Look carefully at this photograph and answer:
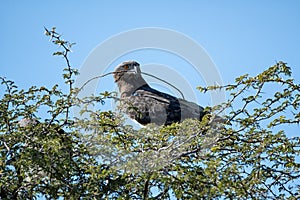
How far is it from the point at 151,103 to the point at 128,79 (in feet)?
4.14

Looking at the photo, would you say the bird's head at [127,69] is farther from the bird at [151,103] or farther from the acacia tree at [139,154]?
the acacia tree at [139,154]

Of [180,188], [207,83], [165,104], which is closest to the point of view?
[180,188]

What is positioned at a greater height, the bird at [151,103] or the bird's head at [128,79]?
the bird's head at [128,79]

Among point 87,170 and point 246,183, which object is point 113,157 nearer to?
point 87,170

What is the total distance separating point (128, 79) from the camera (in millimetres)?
8555

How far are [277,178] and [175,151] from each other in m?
0.84

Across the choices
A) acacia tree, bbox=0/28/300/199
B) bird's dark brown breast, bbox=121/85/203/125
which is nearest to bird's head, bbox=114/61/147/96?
bird's dark brown breast, bbox=121/85/203/125

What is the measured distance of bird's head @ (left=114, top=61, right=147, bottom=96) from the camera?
8391mm

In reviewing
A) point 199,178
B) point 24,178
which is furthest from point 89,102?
point 199,178

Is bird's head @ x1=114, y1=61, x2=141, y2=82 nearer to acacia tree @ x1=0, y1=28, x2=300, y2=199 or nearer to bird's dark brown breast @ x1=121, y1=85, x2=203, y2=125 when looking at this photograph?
bird's dark brown breast @ x1=121, y1=85, x2=203, y2=125

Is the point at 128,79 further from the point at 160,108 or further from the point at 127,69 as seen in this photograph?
the point at 160,108

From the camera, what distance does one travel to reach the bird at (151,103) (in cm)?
657

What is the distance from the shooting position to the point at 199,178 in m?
4.33

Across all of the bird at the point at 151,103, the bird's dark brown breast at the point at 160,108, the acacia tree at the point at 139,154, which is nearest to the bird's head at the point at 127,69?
the bird at the point at 151,103
